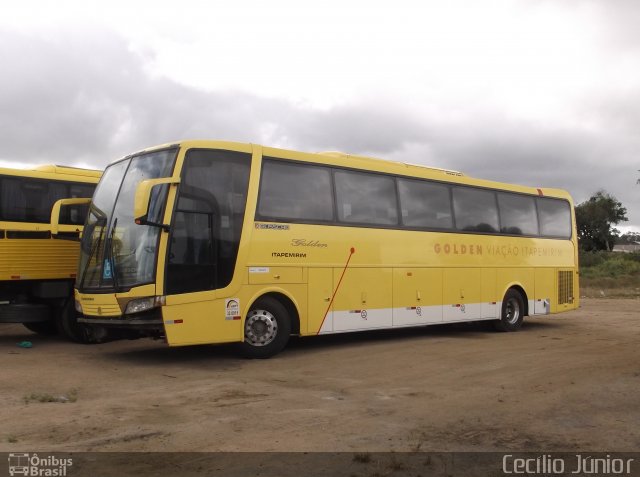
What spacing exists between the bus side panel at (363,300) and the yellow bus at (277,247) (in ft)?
0.08

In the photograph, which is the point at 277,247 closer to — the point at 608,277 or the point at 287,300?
the point at 287,300

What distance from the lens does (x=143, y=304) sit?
9.55m

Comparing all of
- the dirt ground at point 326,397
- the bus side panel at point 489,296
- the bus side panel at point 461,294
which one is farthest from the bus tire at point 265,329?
the bus side panel at point 489,296

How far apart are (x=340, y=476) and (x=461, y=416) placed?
89.2 inches

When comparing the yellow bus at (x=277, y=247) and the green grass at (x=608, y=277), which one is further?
the green grass at (x=608, y=277)

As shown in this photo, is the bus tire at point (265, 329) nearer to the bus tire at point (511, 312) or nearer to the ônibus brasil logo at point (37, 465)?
the ônibus brasil logo at point (37, 465)

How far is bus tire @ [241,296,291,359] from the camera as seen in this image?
1059 centimetres

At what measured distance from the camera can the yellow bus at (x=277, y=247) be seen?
31.9ft

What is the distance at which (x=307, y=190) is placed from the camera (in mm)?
11547

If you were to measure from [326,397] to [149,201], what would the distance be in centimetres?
395

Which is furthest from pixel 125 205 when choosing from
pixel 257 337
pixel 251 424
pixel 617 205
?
pixel 617 205

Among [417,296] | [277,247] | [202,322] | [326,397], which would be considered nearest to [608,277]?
[417,296]

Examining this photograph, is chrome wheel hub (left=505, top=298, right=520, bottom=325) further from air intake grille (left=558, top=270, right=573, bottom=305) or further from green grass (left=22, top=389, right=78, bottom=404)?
green grass (left=22, top=389, right=78, bottom=404)

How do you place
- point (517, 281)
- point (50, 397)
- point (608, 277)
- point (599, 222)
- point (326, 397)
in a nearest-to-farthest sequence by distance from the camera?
point (50, 397), point (326, 397), point (517, 281), point (608, 277), point (599, 222)
